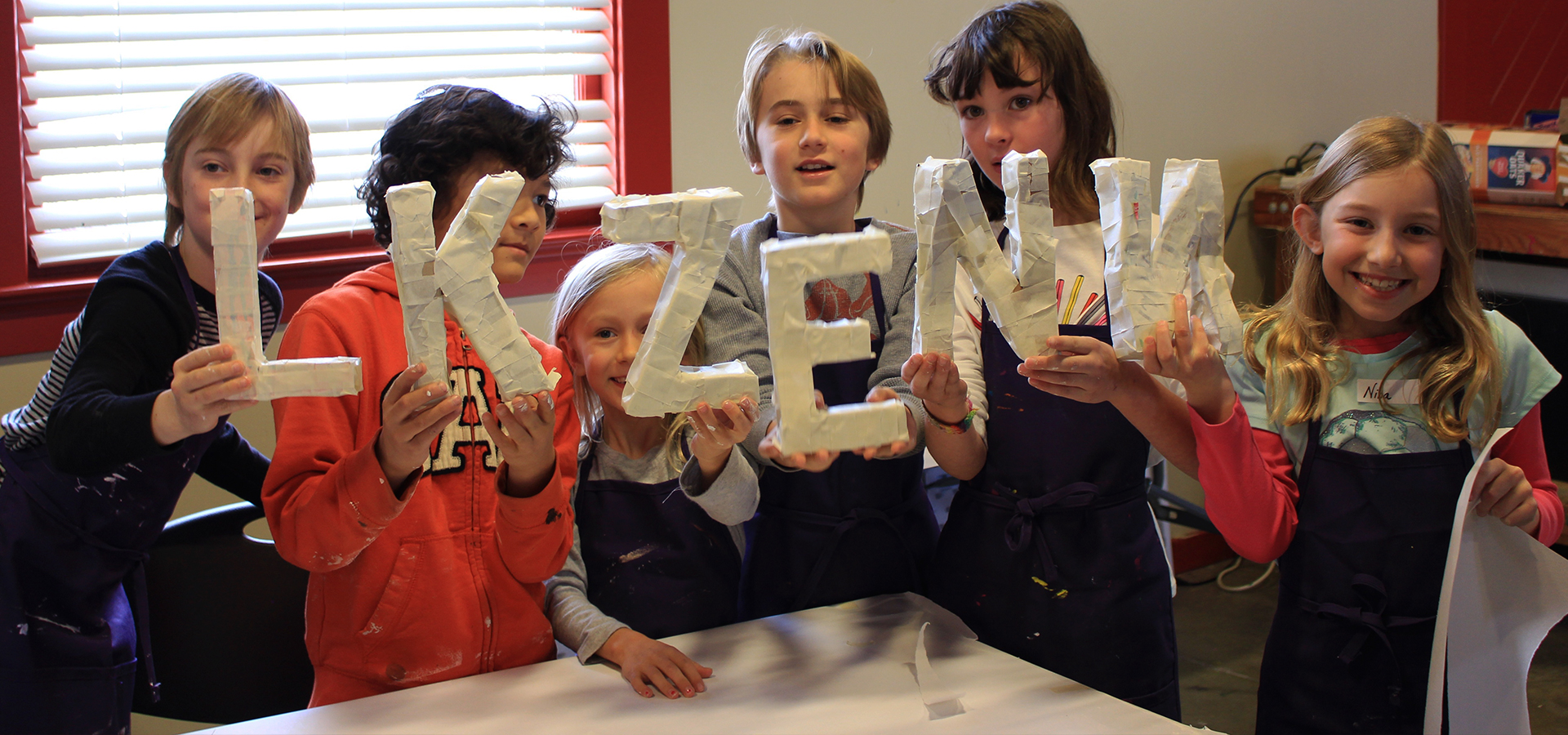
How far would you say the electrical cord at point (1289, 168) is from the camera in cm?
356

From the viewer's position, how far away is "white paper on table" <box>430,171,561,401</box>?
46.6 inches

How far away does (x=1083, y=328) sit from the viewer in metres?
1.53

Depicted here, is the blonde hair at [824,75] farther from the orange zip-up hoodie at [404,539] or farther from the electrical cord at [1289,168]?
the electrical cord at [1289,168]

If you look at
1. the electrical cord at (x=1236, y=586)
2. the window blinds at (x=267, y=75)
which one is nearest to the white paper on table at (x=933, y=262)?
the window blinds at (x=267, y=75)

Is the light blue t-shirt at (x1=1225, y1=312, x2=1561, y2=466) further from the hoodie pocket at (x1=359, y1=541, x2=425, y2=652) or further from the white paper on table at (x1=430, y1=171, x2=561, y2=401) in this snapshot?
the hoodie pocket at (x1=359, y1=541, x2=425, y2=652)

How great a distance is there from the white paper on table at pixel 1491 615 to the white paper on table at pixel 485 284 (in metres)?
1.16

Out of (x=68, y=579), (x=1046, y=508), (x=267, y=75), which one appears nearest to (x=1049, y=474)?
(x=1046, y=508)

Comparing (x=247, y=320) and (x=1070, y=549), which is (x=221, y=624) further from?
(x=1070, y=549)

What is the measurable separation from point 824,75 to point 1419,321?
2.95 feet

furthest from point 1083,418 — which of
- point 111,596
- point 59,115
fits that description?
point 59,115

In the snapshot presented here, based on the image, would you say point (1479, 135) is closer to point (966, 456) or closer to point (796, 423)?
point (966, 456)

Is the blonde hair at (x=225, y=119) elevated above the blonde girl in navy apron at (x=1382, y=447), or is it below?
above

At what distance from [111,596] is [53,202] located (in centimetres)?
92

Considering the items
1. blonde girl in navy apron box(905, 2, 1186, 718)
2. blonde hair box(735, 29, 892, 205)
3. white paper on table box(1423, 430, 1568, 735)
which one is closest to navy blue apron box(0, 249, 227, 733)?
blonde hair box(735, 29, 892, 205)
